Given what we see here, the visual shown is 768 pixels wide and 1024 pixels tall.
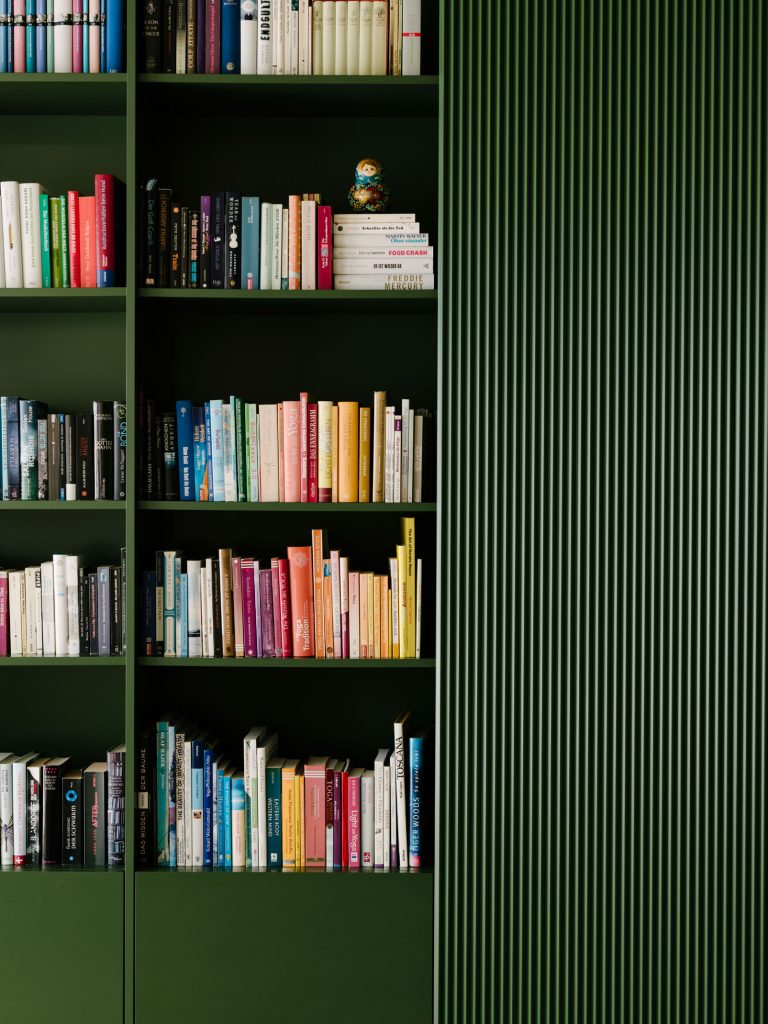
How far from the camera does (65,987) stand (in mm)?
2004

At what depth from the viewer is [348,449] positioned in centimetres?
204

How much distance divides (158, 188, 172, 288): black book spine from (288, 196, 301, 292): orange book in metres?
0.28

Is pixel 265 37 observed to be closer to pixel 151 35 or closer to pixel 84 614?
pixel 151 35

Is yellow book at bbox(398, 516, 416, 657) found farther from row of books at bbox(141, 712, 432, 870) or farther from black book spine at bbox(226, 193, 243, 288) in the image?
black book spine at bbox(226, 193, 243, 288)

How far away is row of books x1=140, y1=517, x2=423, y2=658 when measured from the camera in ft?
6.73

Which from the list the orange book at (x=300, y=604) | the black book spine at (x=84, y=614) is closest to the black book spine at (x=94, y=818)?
the black book spine at (x=84, y=614)

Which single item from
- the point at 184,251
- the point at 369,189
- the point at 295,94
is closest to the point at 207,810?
the point at 184,251

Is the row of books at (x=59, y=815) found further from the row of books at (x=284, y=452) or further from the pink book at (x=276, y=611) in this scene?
the row of books at (x=284, y=452)

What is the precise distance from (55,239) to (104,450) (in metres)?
0.50

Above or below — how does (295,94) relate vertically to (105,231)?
above

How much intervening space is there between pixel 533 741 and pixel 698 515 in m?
0.60

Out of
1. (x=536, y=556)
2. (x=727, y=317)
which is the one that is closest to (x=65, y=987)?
(x=536, y=556)

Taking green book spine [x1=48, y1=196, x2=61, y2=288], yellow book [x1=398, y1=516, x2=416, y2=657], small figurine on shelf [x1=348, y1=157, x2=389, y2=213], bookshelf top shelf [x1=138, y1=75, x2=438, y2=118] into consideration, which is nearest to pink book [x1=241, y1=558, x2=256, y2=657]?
yellow book [x1=398, y1=516, x2=416, y2=657]

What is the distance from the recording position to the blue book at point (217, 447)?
2053 millimetres
